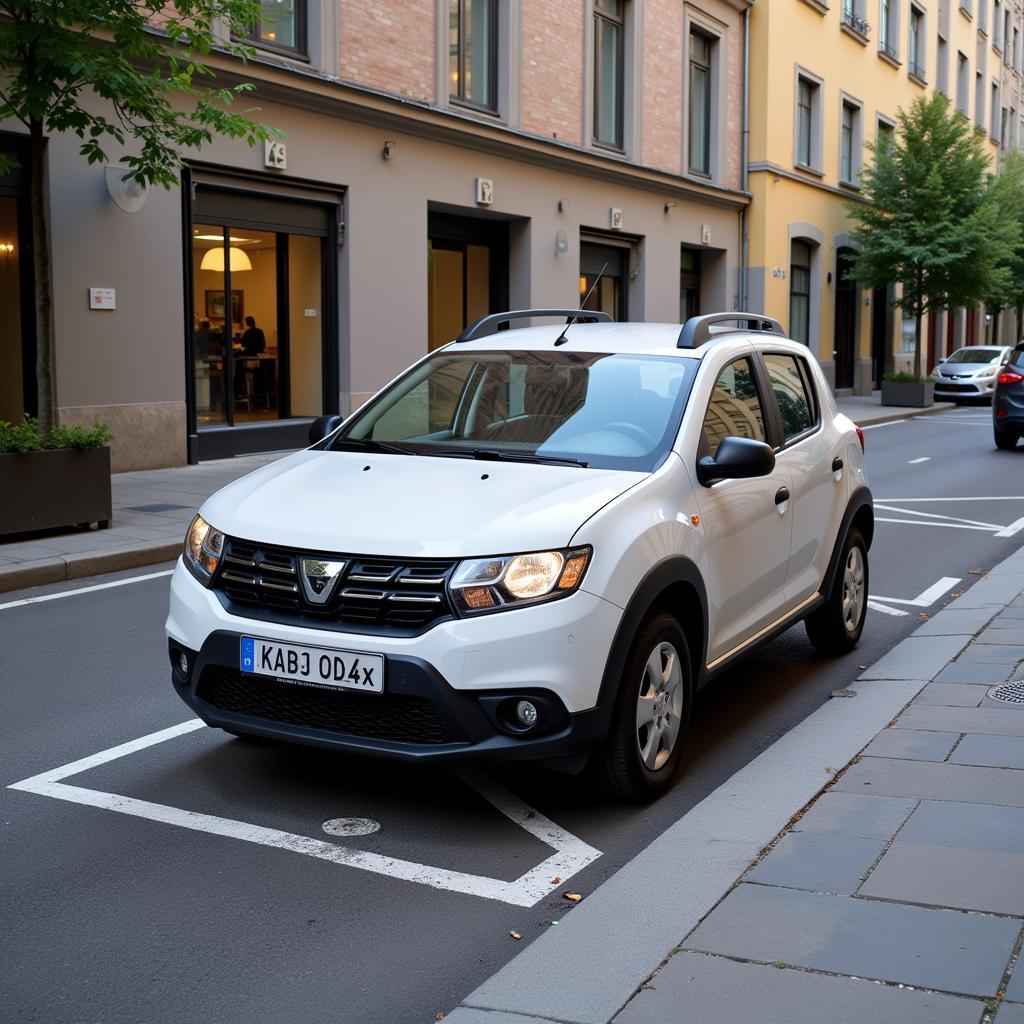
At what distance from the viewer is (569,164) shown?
2256 centimetres

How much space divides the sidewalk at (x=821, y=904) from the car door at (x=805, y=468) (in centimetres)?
99

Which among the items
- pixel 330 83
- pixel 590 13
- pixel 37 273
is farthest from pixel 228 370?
pixel 590 13

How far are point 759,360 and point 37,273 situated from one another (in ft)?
22.2

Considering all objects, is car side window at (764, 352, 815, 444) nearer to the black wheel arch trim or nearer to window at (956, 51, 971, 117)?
the black wheel arch trim

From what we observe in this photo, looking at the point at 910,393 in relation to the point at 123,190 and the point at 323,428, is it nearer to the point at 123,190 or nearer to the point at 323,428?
the point at 123,190

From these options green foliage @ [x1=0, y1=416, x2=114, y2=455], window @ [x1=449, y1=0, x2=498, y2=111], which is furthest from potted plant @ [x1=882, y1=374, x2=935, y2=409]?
green foliage @ [x1=0, y1=416, x2=114, y2=455]

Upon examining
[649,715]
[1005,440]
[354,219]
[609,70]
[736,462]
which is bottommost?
[649,715]

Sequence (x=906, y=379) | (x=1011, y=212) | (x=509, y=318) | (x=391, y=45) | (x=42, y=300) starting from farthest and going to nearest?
(x=1011, y=212) < (x=906, y=379) < (x=391, y=45) < (x=42, y=300) < (x=509, y=318)

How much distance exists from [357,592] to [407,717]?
428mm

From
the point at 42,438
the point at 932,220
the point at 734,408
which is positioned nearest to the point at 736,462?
the point at 734,408

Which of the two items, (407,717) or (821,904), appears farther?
(407,717)

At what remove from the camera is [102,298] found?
14.2 meters

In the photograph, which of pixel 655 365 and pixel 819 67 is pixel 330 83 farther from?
pixel 819 67

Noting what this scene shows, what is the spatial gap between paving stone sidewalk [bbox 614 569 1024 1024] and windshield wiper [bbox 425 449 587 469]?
4.91ft
